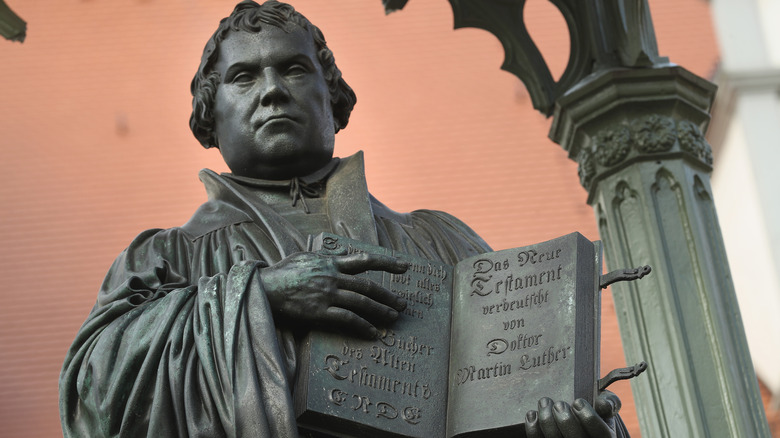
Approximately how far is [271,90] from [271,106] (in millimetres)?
46

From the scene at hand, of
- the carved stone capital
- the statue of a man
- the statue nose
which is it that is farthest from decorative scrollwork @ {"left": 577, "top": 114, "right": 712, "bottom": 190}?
the statue nose

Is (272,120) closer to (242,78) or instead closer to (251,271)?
(242,78)

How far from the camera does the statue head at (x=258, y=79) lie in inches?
170

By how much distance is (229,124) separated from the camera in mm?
4371

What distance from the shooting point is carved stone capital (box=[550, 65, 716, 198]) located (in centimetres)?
648

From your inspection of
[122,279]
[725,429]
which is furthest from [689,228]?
[122,279]

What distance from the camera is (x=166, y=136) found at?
46.4ft

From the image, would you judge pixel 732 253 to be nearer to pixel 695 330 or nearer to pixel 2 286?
pixel 2 286

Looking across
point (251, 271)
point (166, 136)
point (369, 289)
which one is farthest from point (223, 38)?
point (166, 136)

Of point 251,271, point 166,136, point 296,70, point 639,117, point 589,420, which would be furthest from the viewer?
point 166,136

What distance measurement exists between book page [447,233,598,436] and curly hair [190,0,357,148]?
953 millimetres

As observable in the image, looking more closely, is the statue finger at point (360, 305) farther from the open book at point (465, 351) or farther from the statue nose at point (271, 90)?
the statue nose at point (271, 90)

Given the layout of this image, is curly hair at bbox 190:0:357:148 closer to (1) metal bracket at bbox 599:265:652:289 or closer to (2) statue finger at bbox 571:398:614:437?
(1) metal bracket at bbox 599:265:652:289

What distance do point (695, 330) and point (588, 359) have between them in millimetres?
2640
